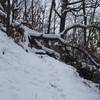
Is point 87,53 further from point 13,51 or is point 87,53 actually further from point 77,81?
point 13,51

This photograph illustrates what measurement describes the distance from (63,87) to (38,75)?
686 millimetres

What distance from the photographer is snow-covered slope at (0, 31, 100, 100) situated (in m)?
7.14

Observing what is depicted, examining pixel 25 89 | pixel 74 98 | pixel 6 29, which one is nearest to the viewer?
pixel 25 89

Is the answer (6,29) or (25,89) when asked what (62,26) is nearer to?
(6,29)

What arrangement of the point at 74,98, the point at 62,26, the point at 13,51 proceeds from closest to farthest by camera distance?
the point at 74,98 → the point at 13,51 → the point at 62,26

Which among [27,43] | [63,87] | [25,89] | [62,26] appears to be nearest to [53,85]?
[63,87]

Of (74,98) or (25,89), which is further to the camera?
(74,98)

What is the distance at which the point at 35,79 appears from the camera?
325 inches

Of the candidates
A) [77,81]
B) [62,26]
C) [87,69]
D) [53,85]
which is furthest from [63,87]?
[62,26]

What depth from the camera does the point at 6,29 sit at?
11578mm

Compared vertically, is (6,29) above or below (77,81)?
above

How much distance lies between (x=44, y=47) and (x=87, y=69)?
175cm

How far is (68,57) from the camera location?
1250 centimetres

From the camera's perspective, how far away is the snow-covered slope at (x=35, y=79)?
281 inches
